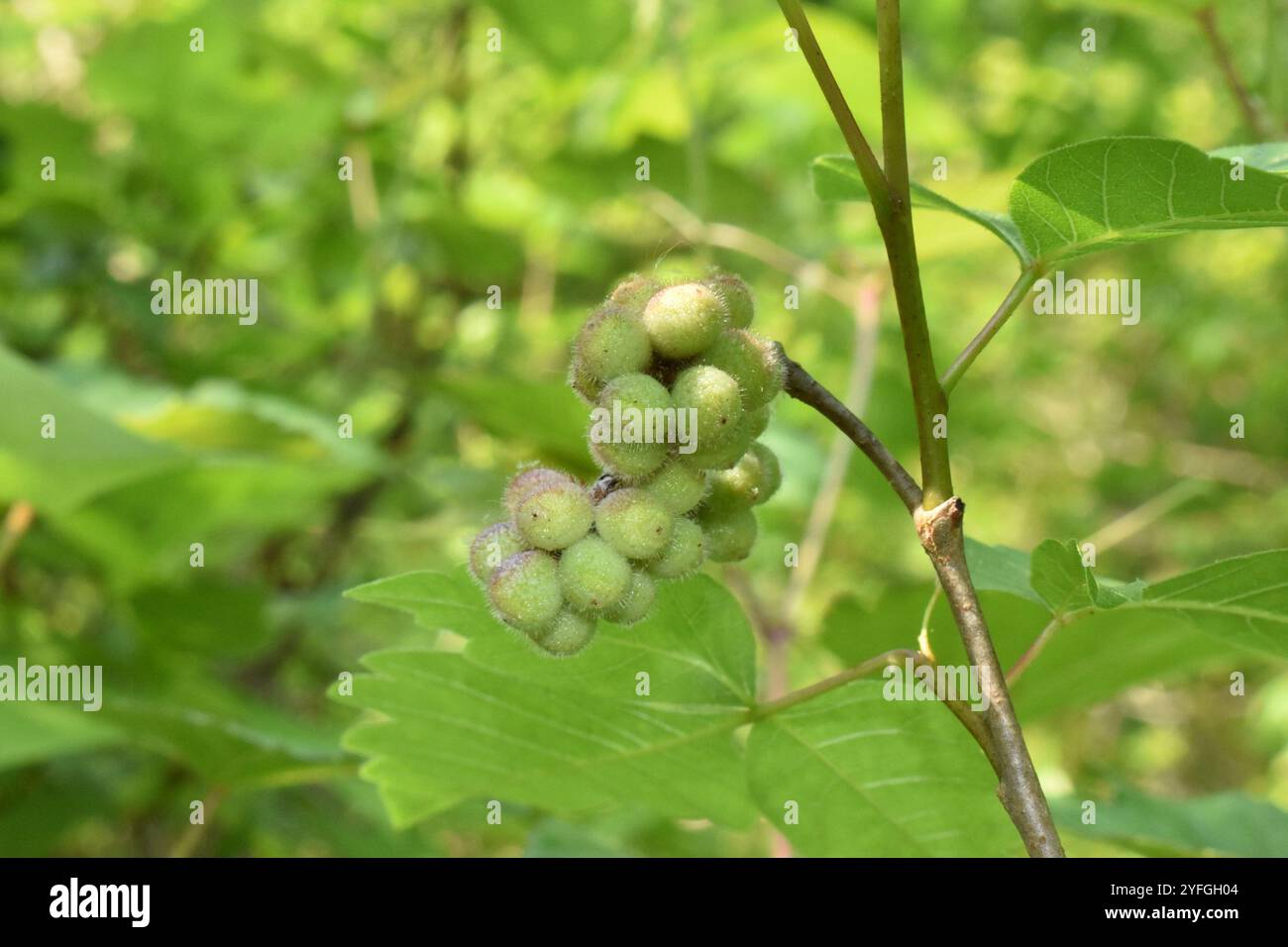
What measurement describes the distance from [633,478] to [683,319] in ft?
0.32

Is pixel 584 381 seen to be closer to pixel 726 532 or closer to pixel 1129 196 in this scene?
pixel 726 532

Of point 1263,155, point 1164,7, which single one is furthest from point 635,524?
point 1164,7

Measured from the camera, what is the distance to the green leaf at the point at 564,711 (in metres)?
0.96

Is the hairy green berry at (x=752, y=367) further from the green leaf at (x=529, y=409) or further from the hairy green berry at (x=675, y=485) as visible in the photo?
the green leaf at (x=529, y=409)

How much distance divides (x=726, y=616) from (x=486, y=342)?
2.15m

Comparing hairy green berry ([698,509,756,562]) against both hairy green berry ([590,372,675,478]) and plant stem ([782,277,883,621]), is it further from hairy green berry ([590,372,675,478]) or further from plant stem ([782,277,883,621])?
plant stem ([782,277,883,621])

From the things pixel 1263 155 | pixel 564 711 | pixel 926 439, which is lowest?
pixel 564 711

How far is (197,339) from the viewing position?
319cm

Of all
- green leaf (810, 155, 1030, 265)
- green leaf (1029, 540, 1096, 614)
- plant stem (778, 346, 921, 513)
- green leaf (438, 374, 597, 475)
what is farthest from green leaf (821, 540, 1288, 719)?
green leaf (438, 374, 597, 475)

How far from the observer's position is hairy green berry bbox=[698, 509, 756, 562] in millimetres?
838

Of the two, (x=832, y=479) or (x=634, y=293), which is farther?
(x=832, y=479)

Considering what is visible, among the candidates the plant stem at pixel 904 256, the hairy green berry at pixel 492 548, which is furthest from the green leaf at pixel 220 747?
the plant stem at pixel 904 256

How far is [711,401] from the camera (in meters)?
0.72

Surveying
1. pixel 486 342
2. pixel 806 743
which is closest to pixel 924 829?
pixel 806 743
